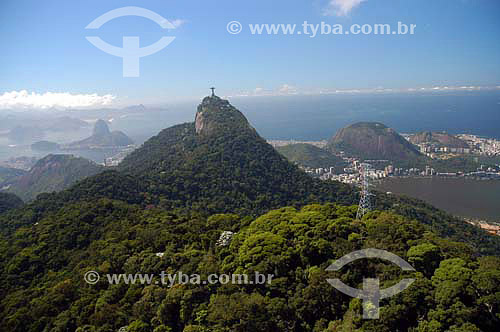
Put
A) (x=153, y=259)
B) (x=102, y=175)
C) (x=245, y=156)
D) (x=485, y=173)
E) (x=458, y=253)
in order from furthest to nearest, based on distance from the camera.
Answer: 1. (x=485, y=173)
2. (x=245, y=156)
3. (x=102, y=175)
4. (x=153, y=259)
5. (x=458, y=253)

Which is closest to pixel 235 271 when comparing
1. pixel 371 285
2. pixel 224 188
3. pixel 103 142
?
pixel 371 285

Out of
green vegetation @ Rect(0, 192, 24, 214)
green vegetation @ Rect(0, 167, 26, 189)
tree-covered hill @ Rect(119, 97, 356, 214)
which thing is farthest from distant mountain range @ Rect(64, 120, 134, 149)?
green vegetation @ Rect(0, 192, 24, 214)

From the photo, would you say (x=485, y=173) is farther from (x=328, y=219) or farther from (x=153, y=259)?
(x=153, y=259)

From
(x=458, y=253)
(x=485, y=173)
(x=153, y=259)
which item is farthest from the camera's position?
(x=485, y=173)

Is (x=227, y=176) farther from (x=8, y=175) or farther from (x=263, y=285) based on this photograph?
(x=8, y=175)

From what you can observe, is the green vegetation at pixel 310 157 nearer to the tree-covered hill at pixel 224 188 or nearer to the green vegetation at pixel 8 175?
the tree-covered hill at pixel 224 188

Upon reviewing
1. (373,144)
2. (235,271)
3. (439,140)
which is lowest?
(235,271)

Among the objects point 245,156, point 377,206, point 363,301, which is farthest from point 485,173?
point 363,301
